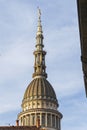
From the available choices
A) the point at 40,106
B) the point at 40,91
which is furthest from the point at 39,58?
the point at 40,106

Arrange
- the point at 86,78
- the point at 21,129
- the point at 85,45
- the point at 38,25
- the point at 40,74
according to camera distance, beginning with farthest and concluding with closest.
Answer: the point at 38,25, the point at 40,74, the point at 21,129, the point at 86,78, the point at 85,45

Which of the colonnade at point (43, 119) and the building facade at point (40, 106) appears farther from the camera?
the building facade at point (40, 106)

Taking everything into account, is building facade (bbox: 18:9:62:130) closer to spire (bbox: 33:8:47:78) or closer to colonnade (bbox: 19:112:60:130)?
colonnade (bbox: 19:112:60:130)

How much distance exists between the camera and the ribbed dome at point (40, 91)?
358 feet

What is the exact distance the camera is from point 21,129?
8250 centimetres

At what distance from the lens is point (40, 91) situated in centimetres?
10944

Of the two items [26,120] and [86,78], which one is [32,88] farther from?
[86,78]

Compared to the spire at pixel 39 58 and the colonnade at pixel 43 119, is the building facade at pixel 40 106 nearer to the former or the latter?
the colonnade at pixel 43 119

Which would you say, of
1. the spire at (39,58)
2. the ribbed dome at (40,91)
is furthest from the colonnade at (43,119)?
the spire at (39,58)

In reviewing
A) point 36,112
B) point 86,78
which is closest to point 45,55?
point 36,112

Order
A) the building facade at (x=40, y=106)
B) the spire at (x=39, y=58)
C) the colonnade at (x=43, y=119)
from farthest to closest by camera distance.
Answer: the spire at (x=39, y=58), the building facade at (x=40, y=106), the colonnade at (x=43, y=119)

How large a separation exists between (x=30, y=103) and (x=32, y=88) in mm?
4145

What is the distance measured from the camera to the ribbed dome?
109 m

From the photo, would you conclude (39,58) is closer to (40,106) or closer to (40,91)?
(40,91)
